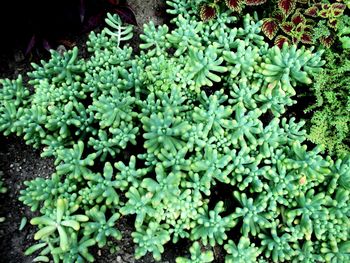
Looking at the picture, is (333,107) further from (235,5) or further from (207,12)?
(207,12)

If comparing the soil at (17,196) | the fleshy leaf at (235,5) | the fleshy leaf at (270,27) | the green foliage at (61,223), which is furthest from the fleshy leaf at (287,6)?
the green foliage at (61,223)

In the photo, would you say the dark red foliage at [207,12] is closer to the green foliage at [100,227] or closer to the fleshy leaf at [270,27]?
the fleshy leaf at [270,27]

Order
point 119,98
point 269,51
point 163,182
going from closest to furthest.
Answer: point 163,182, point 119,98, point 269,51

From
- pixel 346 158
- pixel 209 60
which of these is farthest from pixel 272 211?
pixel 209 60

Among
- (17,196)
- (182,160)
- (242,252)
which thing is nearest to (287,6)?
(182,160)

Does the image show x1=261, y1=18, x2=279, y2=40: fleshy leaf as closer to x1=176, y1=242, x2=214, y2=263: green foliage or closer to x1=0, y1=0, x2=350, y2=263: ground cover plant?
x1=0, y1=0, x2=350, y2=263: ground cover plant

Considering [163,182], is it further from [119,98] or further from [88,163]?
[119,98]
